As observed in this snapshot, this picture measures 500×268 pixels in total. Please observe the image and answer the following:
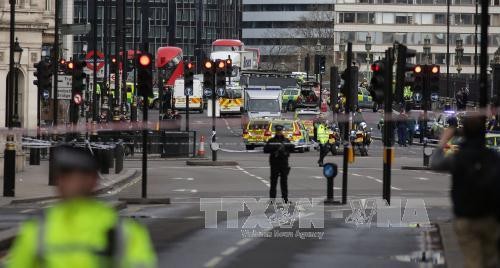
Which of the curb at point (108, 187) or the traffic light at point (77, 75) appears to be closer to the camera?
the curb at point (108, 187)

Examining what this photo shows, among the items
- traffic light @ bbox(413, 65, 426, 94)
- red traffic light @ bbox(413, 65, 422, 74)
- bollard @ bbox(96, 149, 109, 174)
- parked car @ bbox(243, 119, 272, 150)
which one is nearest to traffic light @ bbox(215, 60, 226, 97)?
traffic light @ bbox(413, 65, 426, 94)

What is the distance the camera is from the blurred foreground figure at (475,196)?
41.1ft

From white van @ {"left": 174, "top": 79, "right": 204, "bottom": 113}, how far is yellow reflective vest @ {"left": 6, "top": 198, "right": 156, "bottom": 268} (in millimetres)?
96972

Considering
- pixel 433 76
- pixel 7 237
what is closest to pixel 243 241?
pixel 7 237

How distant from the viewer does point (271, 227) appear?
24328 mm

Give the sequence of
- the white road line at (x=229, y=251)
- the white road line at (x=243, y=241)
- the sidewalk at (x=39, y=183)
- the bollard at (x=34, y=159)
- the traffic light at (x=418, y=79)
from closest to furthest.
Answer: the white road line at (x=229, y=251) → the white road line at (x=243, y=241) → the sidewalk at (x=39, y=183) → the traffic light at (x=418, y=79) → the bollard at (x=34, y=159)

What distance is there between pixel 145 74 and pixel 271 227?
8.38 m

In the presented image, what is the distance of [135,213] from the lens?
27.7 m

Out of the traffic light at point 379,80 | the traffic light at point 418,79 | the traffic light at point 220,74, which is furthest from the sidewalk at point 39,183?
the traffic light at point 418,79

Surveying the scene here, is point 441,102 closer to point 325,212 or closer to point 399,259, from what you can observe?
point 325,212

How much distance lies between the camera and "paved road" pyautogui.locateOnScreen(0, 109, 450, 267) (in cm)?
1911

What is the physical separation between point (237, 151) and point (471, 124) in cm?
5339

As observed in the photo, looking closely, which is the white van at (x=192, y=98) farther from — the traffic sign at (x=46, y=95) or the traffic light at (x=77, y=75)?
the traffic light at (x=77, y=75)

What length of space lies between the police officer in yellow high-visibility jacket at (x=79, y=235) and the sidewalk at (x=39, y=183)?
22.1 metres
